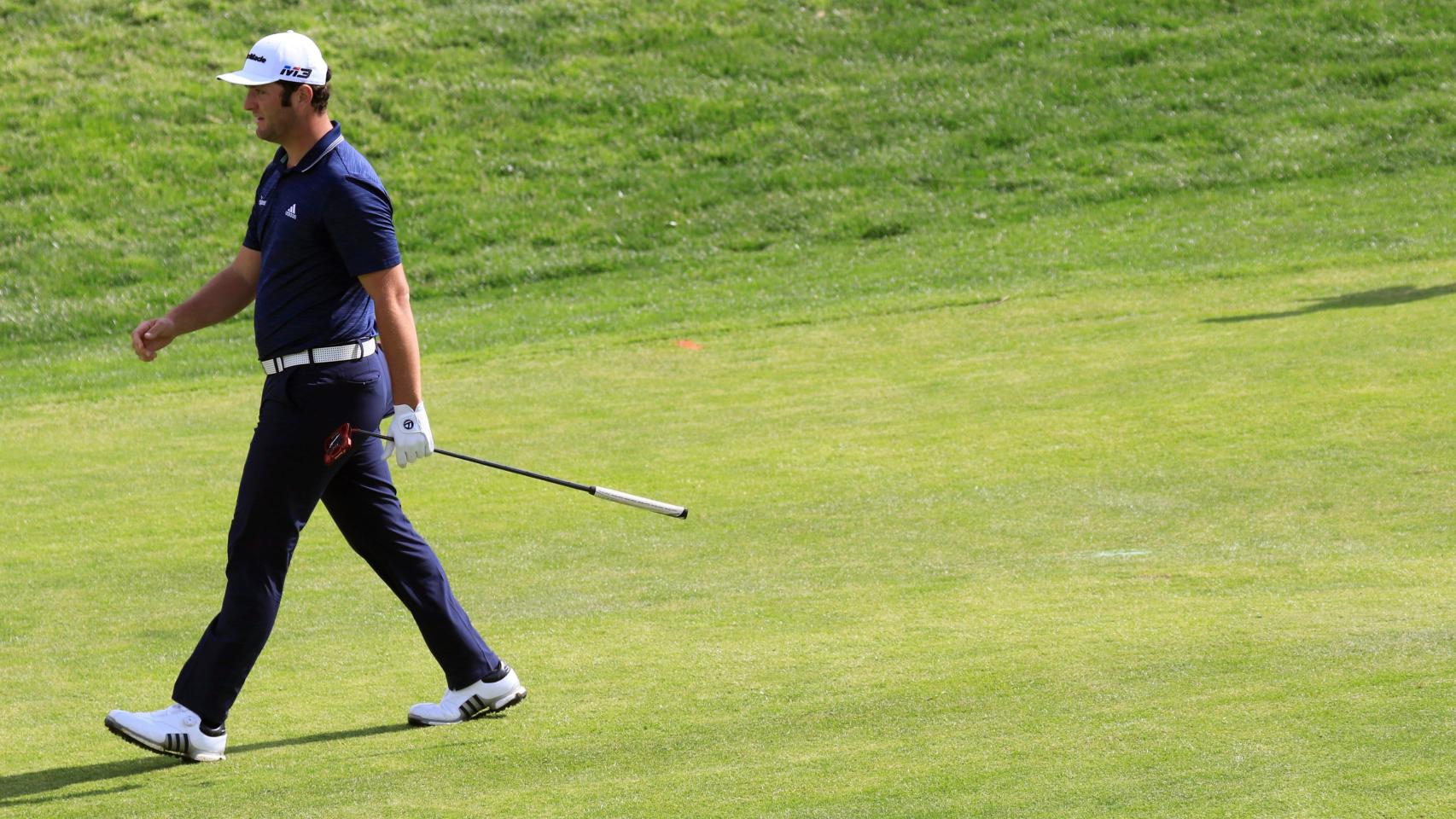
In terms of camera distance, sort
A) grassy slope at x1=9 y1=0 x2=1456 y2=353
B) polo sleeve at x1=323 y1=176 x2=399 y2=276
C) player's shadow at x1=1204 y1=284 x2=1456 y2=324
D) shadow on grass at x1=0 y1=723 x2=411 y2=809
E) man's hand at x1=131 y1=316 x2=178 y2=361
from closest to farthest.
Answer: shadow on grass at x1=0 y1=723 x2=411 y2=809 < polo sleeve at x1=323 y1=176 x2=399 y2=276 < man's hand at x1=131 y1=316 x2=178 y2=361 < player's shadow at x1=1204 y1=284 x2=1456 y2=324 < grassy slope at x1=9 y1=0 x2=1456 y2=353

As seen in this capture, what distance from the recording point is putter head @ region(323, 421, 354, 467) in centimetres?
537

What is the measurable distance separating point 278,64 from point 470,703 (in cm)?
204

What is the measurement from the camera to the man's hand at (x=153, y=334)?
578 cm

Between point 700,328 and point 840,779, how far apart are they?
1149 centimetres

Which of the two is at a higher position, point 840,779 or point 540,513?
point 840,779

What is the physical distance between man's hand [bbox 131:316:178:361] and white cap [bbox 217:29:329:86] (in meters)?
0.86

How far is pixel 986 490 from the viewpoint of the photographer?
8.80 meters

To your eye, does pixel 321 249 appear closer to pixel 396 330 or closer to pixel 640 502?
pixel 396 330

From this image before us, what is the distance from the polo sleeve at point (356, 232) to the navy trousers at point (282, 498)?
0.35m

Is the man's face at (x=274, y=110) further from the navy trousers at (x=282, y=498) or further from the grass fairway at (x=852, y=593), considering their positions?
the grass fairway at (x=852, y=593)

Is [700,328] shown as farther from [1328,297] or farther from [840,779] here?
[840,779]

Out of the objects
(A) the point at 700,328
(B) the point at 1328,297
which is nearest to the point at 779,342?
(A) the point at 700,328

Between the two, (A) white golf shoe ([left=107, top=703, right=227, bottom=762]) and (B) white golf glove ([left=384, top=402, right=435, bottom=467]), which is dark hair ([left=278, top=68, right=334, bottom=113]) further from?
(A) white golf shoe ([left=107, top=703, right=227, bottom=762])

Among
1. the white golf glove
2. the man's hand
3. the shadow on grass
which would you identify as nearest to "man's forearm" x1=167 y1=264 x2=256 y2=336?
the man's hand
